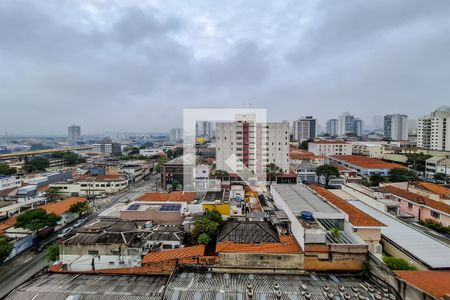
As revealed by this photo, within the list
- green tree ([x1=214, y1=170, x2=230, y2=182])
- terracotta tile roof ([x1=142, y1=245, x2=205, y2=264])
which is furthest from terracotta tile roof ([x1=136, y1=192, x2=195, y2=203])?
green tree ([x1=214, y1=170, x2=230, y2=182])

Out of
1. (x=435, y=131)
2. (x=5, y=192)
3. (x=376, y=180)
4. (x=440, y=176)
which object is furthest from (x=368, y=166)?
(x=5, y=192)

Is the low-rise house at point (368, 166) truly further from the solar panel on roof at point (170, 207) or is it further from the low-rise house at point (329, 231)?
the solar panel on roof at point (170, 207)

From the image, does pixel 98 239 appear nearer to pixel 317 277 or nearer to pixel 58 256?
pixel 58 256

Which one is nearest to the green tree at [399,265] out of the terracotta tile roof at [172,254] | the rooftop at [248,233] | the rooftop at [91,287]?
the rooftop at [248,233]

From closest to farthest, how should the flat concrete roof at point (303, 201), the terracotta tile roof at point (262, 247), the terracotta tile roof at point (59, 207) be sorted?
the terracotta tile roof at point (262, 247)
the flat concrete roof at point (303, 201)
the terracotta tile roof at point (59, 207)

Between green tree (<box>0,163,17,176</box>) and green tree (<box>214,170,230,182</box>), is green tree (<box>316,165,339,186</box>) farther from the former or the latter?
green tree (<box>0,163,17,176</box>)

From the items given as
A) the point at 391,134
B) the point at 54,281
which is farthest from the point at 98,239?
the point at 391,134

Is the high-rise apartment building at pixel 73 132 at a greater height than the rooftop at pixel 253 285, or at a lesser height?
greater

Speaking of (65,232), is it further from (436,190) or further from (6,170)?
(436,190)
